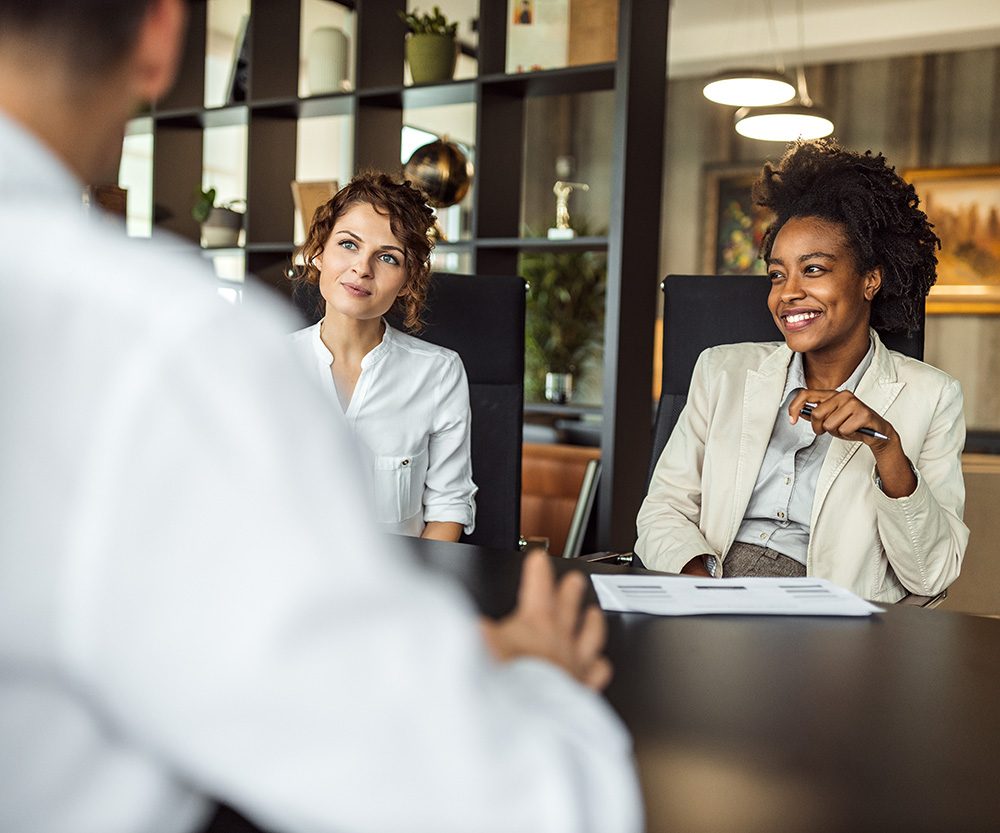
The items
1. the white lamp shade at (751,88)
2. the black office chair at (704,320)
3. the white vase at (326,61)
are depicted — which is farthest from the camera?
the white lamp shade at (751,88)

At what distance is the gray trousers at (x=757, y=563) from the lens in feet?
5.90

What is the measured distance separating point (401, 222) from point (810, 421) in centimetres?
97

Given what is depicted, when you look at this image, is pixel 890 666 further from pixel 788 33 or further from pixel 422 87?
pixel 788 33

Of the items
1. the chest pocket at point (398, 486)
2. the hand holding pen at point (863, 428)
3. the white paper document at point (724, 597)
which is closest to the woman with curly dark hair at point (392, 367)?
the chest pocket at point (398, 486)

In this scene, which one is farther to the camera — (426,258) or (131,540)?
(426,258)

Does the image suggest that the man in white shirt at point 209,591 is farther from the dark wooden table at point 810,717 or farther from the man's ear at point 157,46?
the dark wooden table at point 810,717

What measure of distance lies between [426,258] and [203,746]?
1.83 metres

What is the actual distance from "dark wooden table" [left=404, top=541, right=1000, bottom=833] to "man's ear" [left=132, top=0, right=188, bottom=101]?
0.50 m

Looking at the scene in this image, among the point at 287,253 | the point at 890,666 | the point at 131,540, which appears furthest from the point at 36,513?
the point at 287,253

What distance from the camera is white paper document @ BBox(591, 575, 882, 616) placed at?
3.43 ft

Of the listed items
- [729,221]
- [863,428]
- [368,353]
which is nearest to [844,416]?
[863,428]

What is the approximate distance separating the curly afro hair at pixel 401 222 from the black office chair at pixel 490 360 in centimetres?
7

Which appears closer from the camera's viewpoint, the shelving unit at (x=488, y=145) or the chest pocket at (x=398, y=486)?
the chest pocket at (x=398, y=486)

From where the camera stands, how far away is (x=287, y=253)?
383 cm
